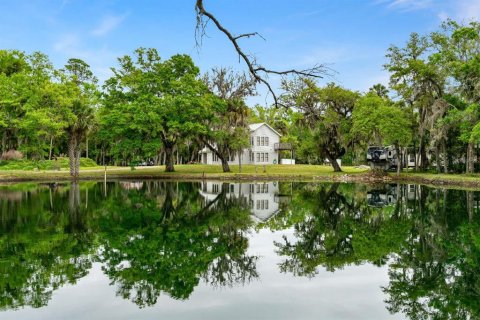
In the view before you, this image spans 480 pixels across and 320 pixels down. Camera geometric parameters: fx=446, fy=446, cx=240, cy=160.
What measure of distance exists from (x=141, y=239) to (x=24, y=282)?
4944 millimetres

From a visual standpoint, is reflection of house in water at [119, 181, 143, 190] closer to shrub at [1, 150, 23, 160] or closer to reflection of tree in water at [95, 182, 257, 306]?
reflection of tree in water at [95, 182, 257, 306]

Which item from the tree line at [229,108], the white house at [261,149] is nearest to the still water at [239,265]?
the tree line at [229,108]

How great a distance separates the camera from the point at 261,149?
67.1 meters

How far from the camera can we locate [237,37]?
18.4 ft

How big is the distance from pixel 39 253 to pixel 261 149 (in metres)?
56.2

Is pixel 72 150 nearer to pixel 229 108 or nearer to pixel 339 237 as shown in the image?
pixel 229 108

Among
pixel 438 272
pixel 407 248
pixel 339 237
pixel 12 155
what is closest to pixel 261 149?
pixel 12 155

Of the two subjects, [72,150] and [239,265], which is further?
[72,150]

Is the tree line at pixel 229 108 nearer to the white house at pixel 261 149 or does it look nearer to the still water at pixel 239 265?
the white house at pixel 261 149

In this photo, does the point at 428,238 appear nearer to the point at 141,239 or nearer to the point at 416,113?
the point at 141,239

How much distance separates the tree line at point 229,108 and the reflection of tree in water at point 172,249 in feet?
78.5

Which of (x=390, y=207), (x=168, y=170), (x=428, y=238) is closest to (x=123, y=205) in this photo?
(x=390, y=207)

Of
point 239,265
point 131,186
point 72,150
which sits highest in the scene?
point 72,150

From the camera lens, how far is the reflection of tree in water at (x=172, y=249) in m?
9.30
